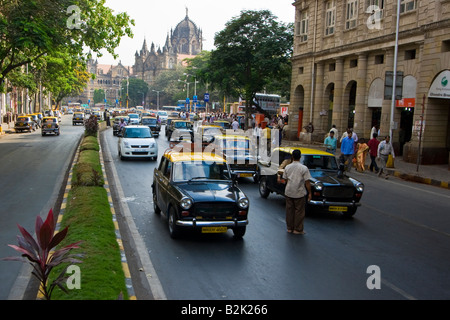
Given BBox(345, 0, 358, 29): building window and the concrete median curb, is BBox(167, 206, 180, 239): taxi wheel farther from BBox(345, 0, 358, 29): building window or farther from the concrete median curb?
BBox(345, 0, 358, 29): building window

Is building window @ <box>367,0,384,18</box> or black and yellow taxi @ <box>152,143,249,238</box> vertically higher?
building window @ <box>367,0,384,18</box>

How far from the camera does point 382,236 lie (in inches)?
400

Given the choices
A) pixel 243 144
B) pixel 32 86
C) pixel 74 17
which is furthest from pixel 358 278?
pixel 32 86

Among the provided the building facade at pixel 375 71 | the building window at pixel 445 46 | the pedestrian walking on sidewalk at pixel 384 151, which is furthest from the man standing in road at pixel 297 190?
the building window at pixel 445 46

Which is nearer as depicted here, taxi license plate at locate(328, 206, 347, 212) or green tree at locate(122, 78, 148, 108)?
taxi license plate at locate(328, 206, 347, 212)

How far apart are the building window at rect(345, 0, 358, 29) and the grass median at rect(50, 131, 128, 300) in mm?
24217

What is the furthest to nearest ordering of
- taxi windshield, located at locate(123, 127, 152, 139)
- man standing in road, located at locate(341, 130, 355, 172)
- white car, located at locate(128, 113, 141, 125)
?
white car, located at locate(128, 113, 141, 125), taxi windshield, located at locate(123, 127, 152, 139), man standing in road, located at locate(341, 130, 355, 172)

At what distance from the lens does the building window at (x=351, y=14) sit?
104ft

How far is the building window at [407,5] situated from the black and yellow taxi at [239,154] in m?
14.0

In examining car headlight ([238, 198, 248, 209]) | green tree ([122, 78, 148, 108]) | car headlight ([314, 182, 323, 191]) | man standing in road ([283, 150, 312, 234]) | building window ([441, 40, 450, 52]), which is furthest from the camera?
green tree ([122, 78, 148, 108])

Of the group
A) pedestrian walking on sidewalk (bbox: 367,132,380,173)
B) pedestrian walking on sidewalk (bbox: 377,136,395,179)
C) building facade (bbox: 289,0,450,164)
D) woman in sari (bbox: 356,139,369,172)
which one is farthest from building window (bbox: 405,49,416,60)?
pedestrian walking on sidewalk (bbox: 377,136,395,179)

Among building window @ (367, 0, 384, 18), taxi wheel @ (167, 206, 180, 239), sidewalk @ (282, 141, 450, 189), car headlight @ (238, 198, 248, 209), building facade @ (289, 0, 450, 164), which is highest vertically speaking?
building window @ (367, 0, 384, 18)

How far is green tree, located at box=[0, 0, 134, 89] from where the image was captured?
21672mm

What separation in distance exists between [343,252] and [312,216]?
322 centimetres
